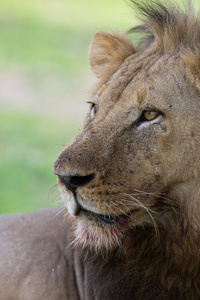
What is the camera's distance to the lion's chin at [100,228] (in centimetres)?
291

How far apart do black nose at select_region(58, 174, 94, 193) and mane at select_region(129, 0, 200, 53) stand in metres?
0.80

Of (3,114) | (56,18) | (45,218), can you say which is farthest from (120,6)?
(45,218)

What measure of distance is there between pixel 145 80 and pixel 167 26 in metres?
0.36

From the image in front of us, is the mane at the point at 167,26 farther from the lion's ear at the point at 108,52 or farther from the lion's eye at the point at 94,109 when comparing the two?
the lion's eye at the point at 94,109

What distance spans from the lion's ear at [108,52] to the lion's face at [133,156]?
0.32 meters

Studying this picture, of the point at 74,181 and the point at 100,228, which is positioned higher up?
the point at 74,181

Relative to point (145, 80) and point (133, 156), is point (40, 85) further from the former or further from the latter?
point (133, 156)

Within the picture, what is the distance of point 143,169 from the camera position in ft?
9.55

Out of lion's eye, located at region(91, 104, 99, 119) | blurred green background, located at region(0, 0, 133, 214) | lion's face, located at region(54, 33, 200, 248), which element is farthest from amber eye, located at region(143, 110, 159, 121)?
blurred green background, located at region(0, 0, 133, 214)

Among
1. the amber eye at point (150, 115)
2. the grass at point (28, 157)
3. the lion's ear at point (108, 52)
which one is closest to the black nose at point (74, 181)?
the amber eye at point (150, 115)

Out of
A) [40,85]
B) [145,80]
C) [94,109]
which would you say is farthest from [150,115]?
[40,85]

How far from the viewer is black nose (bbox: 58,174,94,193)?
9.18 feet

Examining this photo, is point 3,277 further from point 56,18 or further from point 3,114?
point 56,18

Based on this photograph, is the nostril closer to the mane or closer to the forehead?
the forehead
